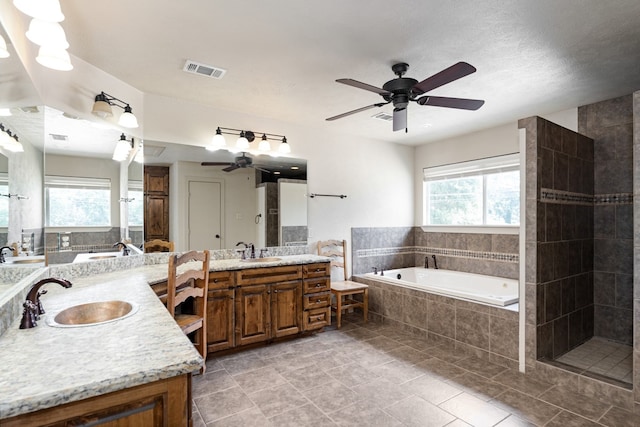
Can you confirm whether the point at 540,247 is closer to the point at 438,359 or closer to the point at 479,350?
the point at 479,350

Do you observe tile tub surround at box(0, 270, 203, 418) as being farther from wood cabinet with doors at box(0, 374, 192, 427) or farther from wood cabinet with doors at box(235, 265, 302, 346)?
wood cabinet with doors at box(235, 265, 302, 346)

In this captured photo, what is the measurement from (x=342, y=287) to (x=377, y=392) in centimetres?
169

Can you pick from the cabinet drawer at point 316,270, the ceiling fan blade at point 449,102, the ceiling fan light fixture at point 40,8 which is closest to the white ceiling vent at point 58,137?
the ceiling fan light fixture at point 40,8

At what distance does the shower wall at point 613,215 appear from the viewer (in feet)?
10.9

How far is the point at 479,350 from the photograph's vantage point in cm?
315

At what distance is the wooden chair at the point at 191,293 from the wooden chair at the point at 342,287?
1.70 meters

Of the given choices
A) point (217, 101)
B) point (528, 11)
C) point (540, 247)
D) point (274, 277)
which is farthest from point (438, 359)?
point (217, 101)

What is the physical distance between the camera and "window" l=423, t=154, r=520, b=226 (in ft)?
14.0

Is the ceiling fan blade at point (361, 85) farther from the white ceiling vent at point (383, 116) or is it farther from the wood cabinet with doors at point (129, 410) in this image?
the wood cabinet with doors at point (129, 410)

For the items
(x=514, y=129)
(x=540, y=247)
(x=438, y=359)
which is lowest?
(x=438, y=359)

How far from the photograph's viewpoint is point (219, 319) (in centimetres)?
312

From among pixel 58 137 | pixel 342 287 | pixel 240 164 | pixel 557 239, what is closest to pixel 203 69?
pixel 58 137

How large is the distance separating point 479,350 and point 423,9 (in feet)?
9.57

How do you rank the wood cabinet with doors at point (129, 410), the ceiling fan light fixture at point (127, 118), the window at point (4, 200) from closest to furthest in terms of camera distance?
the wood cabinet with doors at point (129, 410) → the window at point (4, 200) → the ceiling fan light fixture at point (127, 118)
